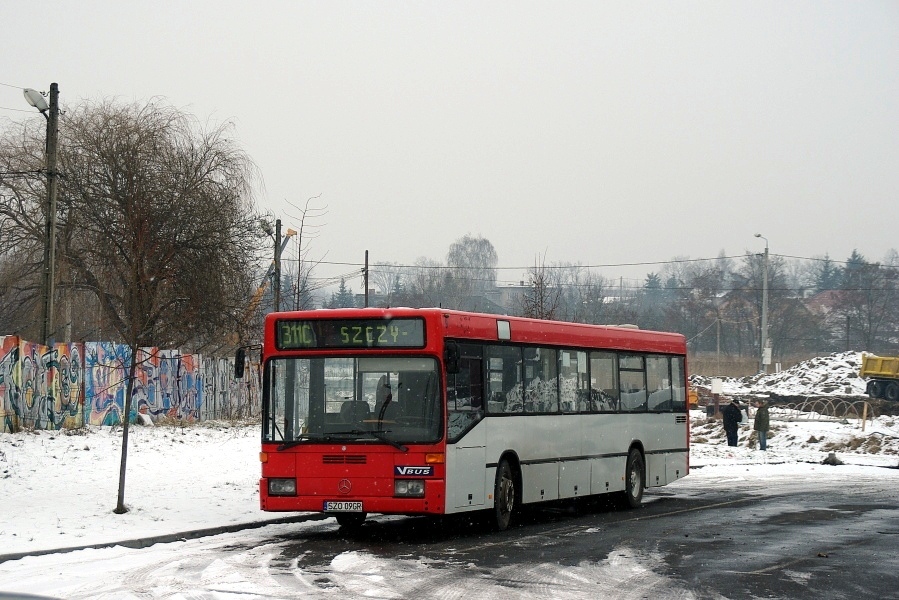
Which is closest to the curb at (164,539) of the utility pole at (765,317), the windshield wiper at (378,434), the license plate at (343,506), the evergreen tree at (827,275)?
the license plate at (343,506)

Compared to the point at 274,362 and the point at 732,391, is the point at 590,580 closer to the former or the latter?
the point at 274,362

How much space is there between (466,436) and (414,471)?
0.93 m

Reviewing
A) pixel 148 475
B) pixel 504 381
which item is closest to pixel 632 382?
pixel 504 381

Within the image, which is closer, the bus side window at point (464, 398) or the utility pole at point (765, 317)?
the bus side window at point (464, 398)

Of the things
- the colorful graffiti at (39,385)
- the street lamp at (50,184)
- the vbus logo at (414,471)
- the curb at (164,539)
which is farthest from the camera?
the street lamp at (50,184)

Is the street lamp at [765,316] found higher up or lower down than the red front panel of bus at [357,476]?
higher up

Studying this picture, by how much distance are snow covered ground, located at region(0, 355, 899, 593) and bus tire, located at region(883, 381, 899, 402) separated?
22.6 m

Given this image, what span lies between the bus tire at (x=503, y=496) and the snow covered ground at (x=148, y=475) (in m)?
3.10

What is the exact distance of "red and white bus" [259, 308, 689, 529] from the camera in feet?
46.6

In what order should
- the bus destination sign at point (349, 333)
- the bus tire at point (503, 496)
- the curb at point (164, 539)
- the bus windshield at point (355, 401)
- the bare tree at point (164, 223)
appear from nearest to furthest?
1. the curb at point (164, 539)
2. the bus windshield at point (355, 401)
3. the bus destination sign at point (349, 333)
4. the bus tire at point (503, 496)
5. the bare tree at point (164, 223)

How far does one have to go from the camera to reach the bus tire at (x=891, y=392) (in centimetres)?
5756

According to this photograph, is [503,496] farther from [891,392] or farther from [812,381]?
[812,381]

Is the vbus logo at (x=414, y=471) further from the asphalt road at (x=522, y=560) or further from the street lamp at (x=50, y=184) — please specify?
the street lamp at (x=50, y=184)

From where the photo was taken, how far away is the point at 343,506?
14.2 meters
